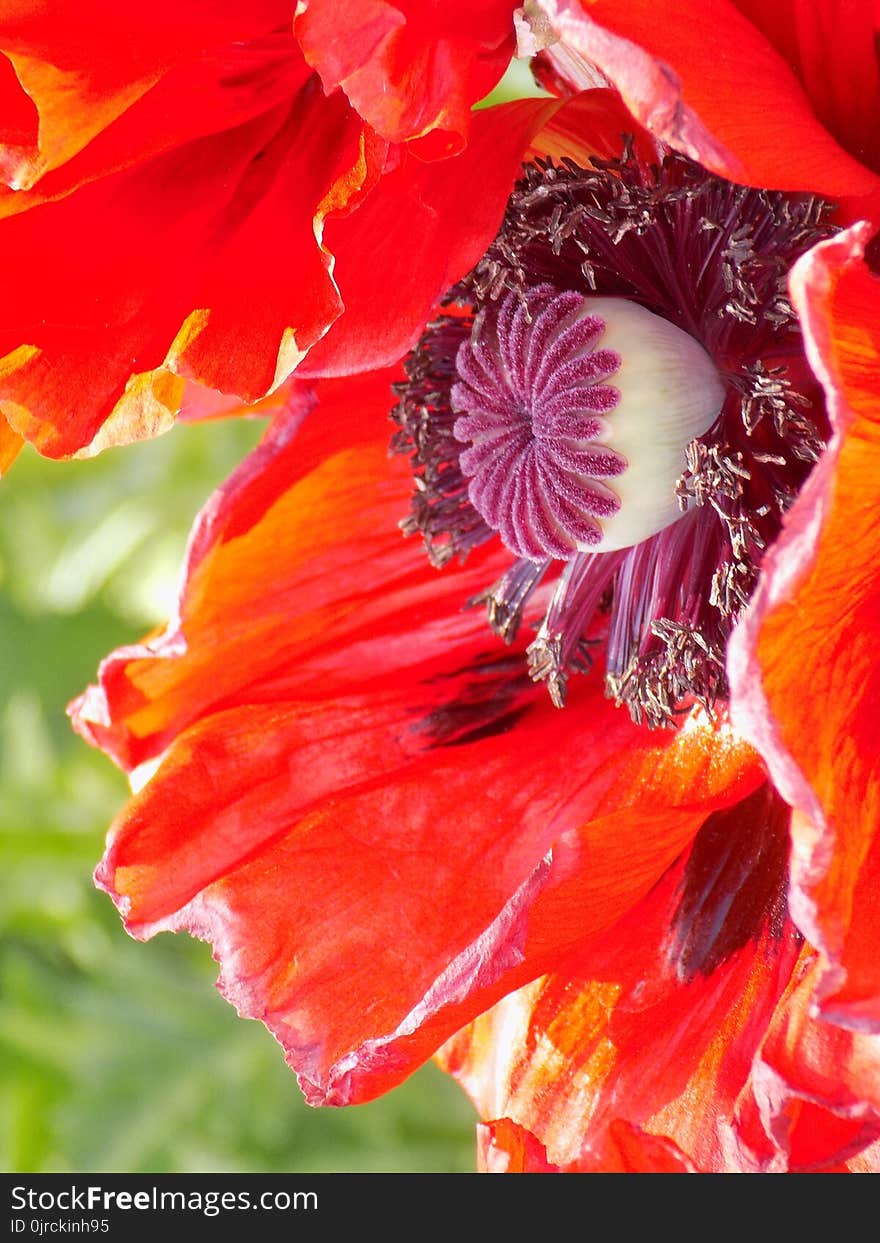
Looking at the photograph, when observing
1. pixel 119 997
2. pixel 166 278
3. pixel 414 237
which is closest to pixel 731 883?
pixel 414 237

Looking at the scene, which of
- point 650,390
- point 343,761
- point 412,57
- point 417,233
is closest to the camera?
point 412,57

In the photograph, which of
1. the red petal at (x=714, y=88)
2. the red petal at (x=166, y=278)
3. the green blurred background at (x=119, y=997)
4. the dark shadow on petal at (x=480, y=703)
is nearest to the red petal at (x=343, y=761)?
the dark shadow on petal at (x=480, y=703)

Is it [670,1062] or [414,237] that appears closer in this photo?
[414,237]

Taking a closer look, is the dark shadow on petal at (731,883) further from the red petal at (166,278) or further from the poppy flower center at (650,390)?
the red petal at (166,278)

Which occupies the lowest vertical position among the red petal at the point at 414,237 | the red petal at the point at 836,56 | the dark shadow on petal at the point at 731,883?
the dark shadow on petal at the point at 731,883

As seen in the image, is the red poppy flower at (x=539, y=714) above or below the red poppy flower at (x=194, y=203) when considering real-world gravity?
below

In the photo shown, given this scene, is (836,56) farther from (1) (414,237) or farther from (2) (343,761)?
(2) (343,761)

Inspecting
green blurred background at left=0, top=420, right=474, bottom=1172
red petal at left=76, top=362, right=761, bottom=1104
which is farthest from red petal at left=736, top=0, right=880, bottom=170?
green blurred background at left=0, top=420, right=474, bottom=1172

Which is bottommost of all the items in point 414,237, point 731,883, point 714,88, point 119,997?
point 119,997
